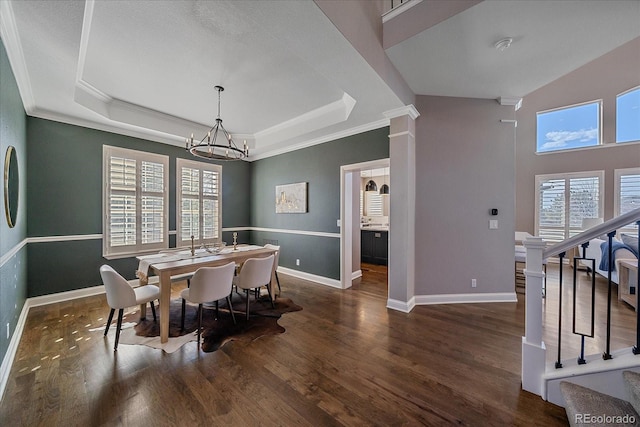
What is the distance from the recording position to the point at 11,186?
7.57 ft

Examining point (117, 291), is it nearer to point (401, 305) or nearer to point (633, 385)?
point (401, 305)

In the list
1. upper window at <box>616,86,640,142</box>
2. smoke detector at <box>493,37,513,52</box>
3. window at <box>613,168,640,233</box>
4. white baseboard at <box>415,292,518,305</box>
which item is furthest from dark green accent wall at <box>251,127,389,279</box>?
upper window at <box>616,86,640,142</box>

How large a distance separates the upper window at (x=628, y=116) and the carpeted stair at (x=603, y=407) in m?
6.99

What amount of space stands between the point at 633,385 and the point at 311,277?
157 inches

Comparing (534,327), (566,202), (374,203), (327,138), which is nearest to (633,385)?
(534,327)

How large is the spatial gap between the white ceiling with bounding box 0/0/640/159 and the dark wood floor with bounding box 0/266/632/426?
108 inches

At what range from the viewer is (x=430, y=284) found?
3.59 m

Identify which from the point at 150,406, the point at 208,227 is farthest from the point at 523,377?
the point at 208,227

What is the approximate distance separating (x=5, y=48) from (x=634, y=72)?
1023 centimetres

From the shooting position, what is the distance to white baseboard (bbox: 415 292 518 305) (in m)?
3.57

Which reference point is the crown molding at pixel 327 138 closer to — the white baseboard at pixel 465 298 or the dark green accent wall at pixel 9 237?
the white baseboard at pixel 465 298

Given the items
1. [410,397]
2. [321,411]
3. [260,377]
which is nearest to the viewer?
[321,411]

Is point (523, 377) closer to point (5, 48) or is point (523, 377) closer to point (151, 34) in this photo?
point (151, 34)

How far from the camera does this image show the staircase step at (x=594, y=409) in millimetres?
1313
